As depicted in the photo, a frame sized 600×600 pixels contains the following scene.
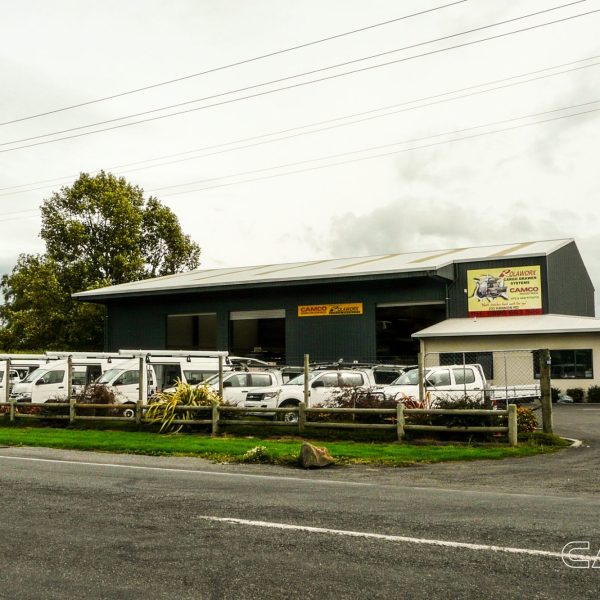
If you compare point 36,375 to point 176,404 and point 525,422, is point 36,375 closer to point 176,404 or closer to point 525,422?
point 176,404

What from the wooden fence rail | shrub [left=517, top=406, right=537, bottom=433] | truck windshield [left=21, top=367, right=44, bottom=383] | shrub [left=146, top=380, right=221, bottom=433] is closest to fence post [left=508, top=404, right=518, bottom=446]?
the wooden fence rail

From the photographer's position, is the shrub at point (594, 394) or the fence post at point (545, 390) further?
the shrub at point (594, 394)

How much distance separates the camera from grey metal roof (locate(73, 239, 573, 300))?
123 feet

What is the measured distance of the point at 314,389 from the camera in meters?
21.5

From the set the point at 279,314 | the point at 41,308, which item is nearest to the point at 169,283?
the point at 279,314

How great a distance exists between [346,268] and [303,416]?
23638mm

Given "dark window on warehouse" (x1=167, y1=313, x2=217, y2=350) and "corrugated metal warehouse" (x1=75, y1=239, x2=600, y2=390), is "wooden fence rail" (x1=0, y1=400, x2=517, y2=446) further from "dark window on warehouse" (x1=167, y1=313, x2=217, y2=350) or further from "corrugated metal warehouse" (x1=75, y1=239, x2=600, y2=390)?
"dark window on warehouse" (x1=167, y1=313, x2=217, y2=350)

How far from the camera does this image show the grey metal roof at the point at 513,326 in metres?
33.4

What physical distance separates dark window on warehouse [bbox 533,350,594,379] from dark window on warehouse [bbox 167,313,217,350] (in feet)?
81.8

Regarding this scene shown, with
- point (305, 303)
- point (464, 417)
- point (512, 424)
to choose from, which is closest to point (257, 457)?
point (464, 417)

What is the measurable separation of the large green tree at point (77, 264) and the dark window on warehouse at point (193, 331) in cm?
621

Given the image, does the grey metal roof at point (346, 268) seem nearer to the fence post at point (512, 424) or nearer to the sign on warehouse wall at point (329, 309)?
the sign on warehouse wall at point (329, 309)

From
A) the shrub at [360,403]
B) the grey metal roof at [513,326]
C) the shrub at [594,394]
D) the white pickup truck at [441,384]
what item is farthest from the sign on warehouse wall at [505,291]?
the shrub at [360,403]

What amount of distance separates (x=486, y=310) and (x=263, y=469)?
85.8ft
